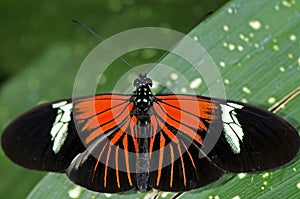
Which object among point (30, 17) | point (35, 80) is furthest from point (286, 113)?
point (30, 17)

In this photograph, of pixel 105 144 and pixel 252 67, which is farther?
pixel 252 67

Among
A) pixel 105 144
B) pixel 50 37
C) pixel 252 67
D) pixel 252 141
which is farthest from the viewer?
pixel 50 37

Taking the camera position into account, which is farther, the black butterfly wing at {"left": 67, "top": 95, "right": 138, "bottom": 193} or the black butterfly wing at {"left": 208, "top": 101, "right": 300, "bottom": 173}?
the black butterfly wing at {"left": 67, "top": 95, "right": 138, "bottom": 193}

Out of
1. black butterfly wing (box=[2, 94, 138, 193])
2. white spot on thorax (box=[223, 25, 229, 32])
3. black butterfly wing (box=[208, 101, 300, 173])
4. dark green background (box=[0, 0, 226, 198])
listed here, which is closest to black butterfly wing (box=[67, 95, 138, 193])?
black butterfly wing (box=[2, 94, 138, 193])

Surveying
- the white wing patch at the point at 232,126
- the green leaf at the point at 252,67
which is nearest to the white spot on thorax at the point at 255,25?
the green leaf at the point at 252,67

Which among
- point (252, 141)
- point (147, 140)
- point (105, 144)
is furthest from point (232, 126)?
point (105, 144)

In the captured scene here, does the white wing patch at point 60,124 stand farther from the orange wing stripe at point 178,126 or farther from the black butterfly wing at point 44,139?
the orange wing stripe at point 178,126

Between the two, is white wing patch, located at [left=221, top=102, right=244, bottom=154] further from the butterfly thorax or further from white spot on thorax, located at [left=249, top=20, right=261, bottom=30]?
white spot on thorax, located at [left=249, top=20, right=261, bottom=30]

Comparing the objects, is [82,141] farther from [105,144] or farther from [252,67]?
[252,67]

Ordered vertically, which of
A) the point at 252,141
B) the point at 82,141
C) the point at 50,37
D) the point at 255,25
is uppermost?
the point at 50,37
